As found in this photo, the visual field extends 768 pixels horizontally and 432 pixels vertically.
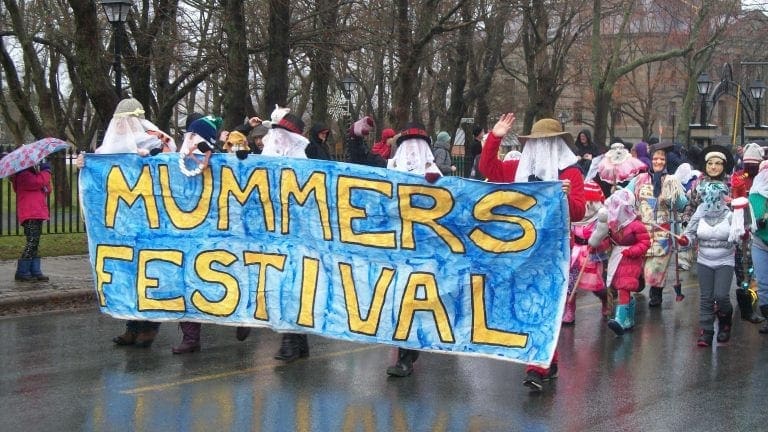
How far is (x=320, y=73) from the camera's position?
2264 centimetres

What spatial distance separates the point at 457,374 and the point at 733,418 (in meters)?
2.13

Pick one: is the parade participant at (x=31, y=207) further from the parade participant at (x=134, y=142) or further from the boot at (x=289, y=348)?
the boot at (x=289, y=348)

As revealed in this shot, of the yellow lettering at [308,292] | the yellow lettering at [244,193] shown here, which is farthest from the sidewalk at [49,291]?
the yellow lettering at [308,292]

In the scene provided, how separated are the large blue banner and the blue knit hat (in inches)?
11.9

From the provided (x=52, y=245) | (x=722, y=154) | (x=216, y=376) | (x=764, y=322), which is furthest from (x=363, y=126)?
(x=52, y=245)

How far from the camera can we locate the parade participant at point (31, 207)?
12.3m

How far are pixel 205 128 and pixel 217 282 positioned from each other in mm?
1340

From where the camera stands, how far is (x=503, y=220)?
7531 mm

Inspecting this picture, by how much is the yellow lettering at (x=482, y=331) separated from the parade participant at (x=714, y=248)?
9.19 ft

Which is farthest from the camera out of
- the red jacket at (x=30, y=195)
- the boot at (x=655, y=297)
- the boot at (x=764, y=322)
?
the red jacket at (x=30, y=195)

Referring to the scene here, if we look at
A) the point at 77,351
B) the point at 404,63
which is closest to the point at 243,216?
the point at 77,351

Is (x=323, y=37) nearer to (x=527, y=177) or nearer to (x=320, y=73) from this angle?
(x=320, y=73)

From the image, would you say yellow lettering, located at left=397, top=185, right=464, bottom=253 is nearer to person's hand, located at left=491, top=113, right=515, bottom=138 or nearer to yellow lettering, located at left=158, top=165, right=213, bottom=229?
person's hand, located at left=491, top=113, right=515, bottom=138

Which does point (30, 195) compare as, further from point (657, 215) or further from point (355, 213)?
point (657, 215)
